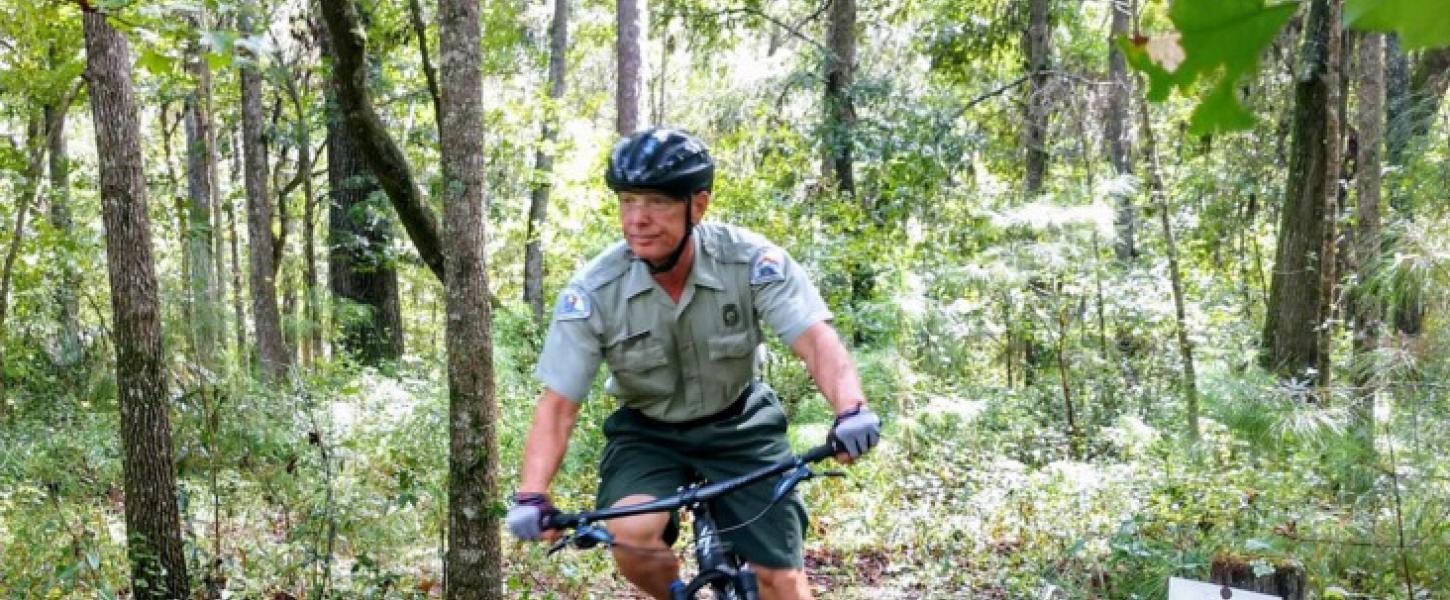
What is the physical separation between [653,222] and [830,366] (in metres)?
0.67

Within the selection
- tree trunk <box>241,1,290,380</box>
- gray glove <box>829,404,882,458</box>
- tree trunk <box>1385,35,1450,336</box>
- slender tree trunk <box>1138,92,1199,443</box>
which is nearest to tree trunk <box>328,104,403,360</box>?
tree trunk <box>241,1,290,380</box>

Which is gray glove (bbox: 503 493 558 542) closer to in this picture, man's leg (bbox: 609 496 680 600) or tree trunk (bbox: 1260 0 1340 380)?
man's leg (bbox: 609 496 680 600)

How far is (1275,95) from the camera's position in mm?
12703

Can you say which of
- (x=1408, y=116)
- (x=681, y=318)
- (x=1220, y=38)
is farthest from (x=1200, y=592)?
(x=1408, y=116)

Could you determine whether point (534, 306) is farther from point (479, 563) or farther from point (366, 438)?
point (479, 563)

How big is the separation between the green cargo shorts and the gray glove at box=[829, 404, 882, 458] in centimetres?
52

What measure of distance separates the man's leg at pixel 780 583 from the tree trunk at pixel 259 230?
11.0 metres

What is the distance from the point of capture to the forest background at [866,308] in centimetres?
532

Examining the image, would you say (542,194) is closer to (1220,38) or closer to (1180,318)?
(1180,318)

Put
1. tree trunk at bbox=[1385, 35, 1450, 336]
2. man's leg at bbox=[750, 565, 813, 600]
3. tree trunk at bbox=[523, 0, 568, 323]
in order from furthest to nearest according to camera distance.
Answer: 1. tree trunk at bbox=[523, 0, 568, 323]
2. tree trunk at bbox=[1385, 35, 1450, 336]
3. man's leg at bbox=[750, 565, 813, 600]

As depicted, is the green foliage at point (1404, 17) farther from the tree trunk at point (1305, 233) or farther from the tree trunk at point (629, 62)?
the tree trunk at point (629, 62)

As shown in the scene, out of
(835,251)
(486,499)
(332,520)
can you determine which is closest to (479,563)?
(486,499)

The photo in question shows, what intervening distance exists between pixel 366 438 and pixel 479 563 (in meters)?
3.91

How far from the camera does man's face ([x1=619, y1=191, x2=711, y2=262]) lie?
3451 mm
